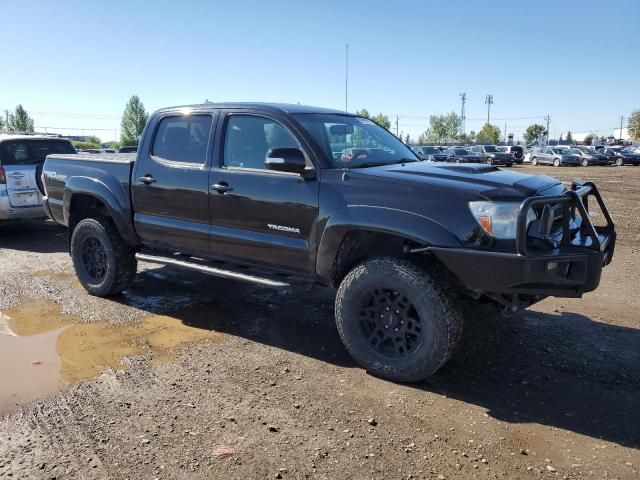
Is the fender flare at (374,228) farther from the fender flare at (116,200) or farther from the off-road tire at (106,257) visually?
the off-road tire at (106,257)

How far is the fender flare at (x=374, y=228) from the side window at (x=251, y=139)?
824 mm

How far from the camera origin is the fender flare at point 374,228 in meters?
3.58

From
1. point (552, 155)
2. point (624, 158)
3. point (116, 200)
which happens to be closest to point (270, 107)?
point (116, 200)

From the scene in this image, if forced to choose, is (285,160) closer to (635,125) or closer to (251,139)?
(251,139)

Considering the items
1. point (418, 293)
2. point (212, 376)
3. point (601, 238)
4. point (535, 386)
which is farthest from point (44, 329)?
point (601, 238)

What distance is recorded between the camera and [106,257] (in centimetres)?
576

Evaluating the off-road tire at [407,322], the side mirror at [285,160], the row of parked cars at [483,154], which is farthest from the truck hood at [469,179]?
the row of parked cars at [483,154]

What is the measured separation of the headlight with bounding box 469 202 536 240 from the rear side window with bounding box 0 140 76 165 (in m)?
7.96

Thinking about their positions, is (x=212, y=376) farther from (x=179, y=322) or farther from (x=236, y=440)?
(x=179, y=322)

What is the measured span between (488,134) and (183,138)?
114225mm

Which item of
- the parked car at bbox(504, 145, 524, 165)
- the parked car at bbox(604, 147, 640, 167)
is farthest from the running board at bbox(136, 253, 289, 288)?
the parked car at bbox(604, 147, 640, 167)

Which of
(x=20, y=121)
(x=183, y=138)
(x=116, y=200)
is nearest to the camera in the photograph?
(x=183, y=138)

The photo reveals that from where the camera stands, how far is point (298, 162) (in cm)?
413

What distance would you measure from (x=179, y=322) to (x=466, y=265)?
289cm
